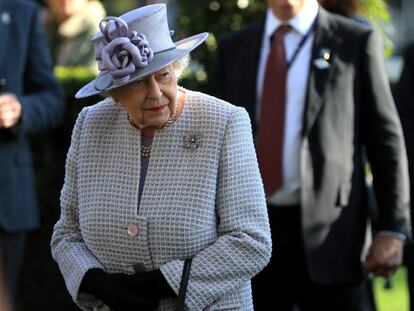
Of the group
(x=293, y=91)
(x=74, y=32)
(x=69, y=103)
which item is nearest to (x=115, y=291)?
(x=293, y=91)

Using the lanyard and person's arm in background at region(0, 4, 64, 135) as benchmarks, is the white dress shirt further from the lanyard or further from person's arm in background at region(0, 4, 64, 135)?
person's arm in background at region(0, 4, 64, 135)

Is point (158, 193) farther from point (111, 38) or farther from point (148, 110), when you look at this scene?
point (111, 38)

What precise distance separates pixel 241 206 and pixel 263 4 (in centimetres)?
333

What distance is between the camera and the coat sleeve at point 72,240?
385 centimetres

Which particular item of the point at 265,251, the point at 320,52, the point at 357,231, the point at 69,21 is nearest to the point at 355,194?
the point at 357,231

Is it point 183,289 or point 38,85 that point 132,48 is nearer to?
point 183,289

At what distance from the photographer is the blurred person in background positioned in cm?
735

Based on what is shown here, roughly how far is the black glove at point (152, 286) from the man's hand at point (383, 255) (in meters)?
1.86

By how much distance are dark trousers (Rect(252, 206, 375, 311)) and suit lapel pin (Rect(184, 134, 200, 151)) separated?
60.0 inches

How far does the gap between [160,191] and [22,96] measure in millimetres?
2449

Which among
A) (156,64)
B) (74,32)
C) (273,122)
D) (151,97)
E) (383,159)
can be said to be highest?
(156,64)

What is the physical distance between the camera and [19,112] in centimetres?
594

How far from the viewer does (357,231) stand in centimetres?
538

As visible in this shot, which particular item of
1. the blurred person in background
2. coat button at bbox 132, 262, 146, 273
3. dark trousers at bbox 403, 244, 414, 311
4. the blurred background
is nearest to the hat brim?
coat button at bbox 132, 262, 146, 273
